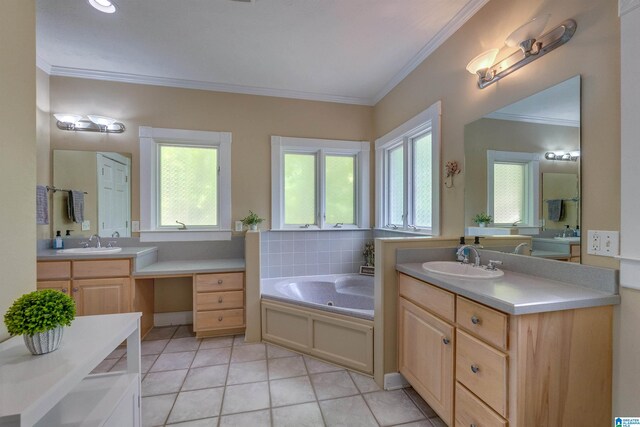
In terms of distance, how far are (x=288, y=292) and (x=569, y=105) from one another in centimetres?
257

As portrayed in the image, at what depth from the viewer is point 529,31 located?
1.46 metres

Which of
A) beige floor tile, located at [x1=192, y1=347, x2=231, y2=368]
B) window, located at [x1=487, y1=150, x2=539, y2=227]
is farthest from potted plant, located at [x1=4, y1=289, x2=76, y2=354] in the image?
window, located at [x1=487, y1=150, x2=539, y2=227]

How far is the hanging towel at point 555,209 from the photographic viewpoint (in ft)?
4.54

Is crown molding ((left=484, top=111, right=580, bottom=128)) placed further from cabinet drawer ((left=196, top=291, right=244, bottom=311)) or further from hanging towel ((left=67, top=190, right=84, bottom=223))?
hanging towel ((left=67, top=190, right=84, bottom=223))

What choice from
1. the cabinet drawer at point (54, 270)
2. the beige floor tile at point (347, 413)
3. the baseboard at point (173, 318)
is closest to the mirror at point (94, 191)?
the cabinet drawer at point (54, 270)

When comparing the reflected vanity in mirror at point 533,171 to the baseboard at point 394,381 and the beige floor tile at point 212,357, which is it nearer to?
the baseboard at point 394,381

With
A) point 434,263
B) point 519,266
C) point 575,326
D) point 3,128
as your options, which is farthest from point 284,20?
point 575,326

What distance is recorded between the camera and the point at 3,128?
999mm

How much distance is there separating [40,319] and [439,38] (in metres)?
2.88

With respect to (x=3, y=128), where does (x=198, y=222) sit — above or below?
below

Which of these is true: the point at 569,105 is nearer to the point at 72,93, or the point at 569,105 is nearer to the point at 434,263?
the point at 434,263

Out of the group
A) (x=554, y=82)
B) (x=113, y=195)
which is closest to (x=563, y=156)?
(x=554, y=82)

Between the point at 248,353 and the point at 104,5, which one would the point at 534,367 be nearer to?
the point at 248,353

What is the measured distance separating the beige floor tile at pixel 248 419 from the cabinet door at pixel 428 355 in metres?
0.93
